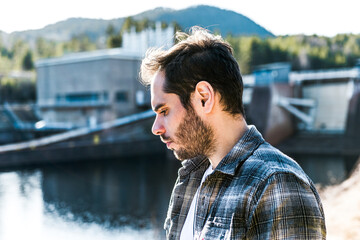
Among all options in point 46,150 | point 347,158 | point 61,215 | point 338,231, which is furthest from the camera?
point 347,158

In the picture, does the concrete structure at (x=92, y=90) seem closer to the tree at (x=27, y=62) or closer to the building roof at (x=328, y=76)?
the building roof at (x=328, y=76)

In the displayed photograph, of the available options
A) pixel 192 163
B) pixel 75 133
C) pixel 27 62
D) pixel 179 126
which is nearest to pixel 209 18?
pixel 75 133

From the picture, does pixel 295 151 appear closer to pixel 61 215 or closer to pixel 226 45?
pixel 61 215

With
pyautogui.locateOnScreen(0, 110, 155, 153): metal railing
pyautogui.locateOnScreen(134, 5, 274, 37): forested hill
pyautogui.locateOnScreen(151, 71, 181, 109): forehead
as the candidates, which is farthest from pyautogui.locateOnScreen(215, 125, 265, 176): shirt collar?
pyautogui.locateOnScreen(134, 5, 274, 37): forested hill

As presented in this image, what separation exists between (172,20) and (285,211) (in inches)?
1152

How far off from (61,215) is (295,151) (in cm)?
1005

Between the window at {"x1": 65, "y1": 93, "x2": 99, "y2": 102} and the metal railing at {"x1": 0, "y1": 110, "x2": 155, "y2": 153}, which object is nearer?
the metal railing at {"x1": 0, "y1": 110, "x2": 155, "y2": 153}

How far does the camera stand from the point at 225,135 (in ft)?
2.04

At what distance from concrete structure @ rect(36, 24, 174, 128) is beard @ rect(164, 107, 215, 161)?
15.5m

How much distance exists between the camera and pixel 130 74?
56.1 ft

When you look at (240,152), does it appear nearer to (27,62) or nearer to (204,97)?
(204,97)

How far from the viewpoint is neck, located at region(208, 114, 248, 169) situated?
619mm

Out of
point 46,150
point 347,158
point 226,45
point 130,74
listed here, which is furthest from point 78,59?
point 226,45

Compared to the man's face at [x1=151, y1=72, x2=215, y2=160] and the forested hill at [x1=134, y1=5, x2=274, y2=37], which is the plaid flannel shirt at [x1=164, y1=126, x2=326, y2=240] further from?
the forested hill at [x1=134, y1=5, x2=274, y2=37]
